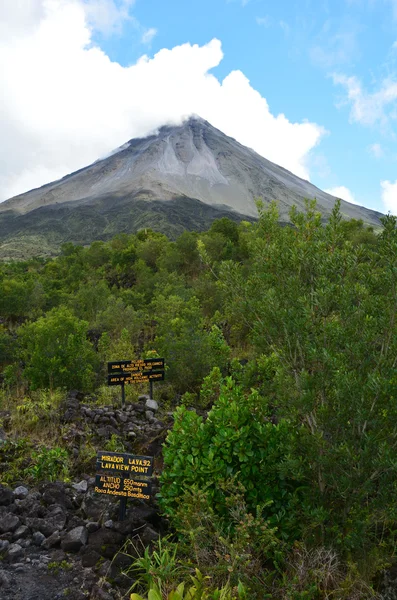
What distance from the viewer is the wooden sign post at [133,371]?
8.84 metres

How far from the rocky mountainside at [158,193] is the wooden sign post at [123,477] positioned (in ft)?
295

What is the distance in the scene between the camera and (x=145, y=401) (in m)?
9.49

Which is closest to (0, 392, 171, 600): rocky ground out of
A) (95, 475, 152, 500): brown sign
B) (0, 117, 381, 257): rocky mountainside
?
(95, 475, 152, 500): brown sign

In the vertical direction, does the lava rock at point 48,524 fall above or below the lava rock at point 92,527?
above

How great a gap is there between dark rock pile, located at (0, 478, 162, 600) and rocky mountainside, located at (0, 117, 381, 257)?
294ft

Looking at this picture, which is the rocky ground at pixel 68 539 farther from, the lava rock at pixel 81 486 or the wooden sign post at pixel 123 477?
the wooden sign post at pixel 123 477

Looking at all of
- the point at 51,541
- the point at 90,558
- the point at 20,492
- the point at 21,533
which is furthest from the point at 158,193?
the point at 90,558

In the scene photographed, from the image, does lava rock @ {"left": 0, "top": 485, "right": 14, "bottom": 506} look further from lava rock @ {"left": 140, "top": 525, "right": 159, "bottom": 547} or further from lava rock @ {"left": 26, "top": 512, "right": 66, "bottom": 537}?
lava rock @ {"left": 140, "top": 525, "right": 159, "bottom": 547}

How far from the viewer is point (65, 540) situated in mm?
4527

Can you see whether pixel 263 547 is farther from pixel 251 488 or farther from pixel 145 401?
pixel 145 401

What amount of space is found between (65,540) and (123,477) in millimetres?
788

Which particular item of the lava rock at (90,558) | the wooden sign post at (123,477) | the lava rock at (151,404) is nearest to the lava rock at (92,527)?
the wooden sign post at (123,477)

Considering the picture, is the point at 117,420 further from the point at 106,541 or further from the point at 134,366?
the point at 106,541

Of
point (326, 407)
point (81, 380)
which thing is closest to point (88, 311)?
point (81, 380)
